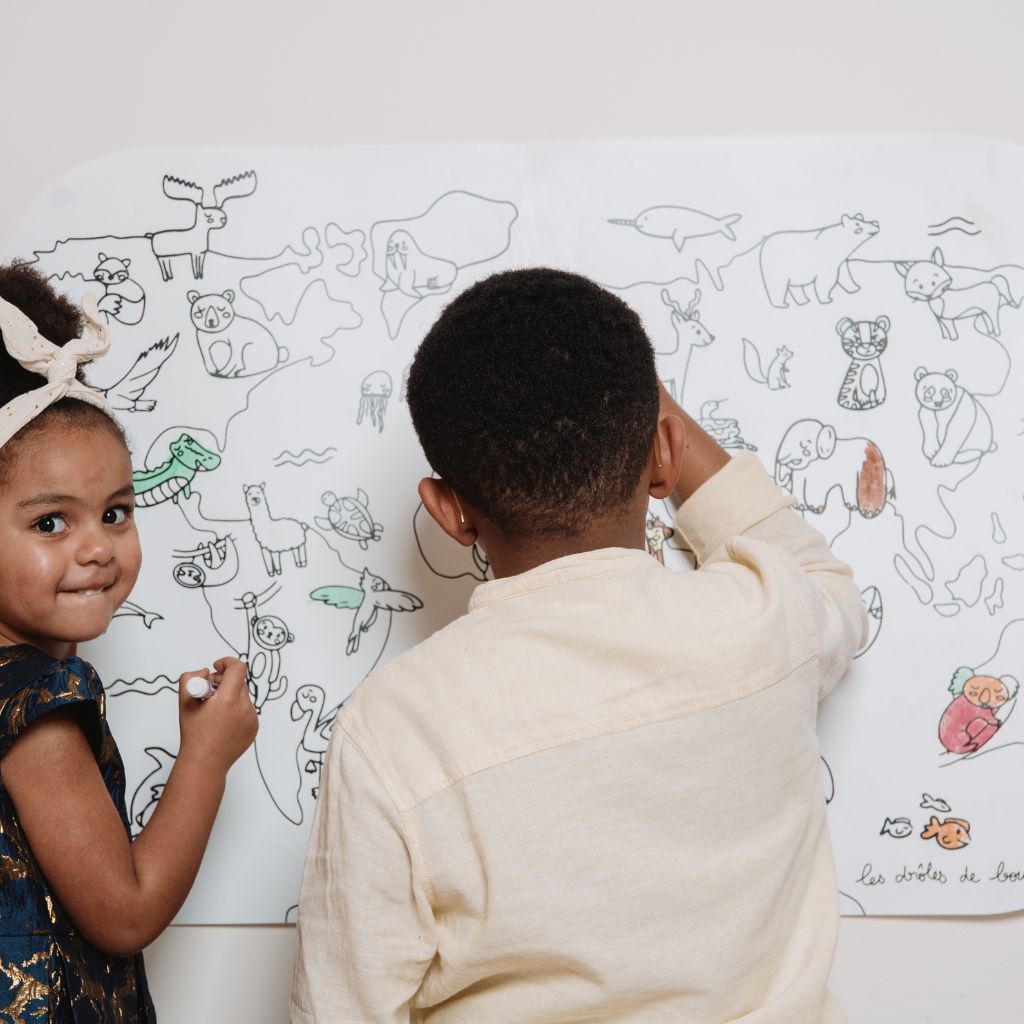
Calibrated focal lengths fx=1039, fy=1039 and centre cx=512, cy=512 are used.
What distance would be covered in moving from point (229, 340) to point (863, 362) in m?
0.61

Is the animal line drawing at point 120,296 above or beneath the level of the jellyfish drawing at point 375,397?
above

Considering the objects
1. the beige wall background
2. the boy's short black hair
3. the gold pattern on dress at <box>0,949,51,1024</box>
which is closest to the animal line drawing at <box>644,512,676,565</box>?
the boy's short black hair

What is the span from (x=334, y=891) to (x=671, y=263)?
0.64m

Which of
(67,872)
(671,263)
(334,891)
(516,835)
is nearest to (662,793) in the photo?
(516,835)

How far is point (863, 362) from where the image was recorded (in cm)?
99

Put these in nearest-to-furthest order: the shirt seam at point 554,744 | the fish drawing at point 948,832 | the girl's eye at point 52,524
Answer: the shirt seam at point 554,744, the girl's eye at point 52,524, the fish drawing at point 948,832

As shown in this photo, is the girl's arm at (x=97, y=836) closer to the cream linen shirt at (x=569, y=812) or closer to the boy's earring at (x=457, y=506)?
the cream linen shirt at (x=569, y=812)

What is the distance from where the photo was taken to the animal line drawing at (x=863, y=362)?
38.8 inches

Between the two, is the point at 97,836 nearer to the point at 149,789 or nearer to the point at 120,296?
the point at 149,789

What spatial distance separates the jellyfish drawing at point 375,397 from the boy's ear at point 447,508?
0.26 metres

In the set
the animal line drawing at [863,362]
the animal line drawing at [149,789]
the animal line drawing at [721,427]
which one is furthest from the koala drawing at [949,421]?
the animal line drawing at [149,789]

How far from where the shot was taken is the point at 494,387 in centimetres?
68

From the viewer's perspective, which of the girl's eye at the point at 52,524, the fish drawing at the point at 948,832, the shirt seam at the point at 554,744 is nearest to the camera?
the shirt seam at the point at 554,744

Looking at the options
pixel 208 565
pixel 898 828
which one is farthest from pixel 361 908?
pixel 898 828
